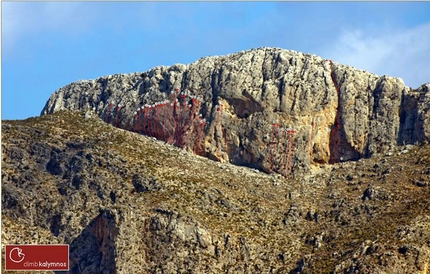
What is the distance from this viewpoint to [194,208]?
503ft

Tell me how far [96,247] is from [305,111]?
40336mm

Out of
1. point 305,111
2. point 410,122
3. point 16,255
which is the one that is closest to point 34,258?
point 16,255

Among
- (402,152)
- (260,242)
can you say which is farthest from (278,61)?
(260,242)

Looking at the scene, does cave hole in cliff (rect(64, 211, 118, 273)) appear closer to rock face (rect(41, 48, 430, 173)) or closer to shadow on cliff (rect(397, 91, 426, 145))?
rock face (rect(41, 48, 430, 173))

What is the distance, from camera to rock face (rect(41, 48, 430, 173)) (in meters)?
170

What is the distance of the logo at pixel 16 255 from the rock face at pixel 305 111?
35.8 metres

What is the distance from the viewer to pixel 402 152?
6550 inches

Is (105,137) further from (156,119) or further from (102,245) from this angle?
(102,245)

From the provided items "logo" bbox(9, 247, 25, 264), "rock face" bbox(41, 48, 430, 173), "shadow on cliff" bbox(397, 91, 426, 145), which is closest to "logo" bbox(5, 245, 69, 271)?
"logo" bbox(9, 247, 25, 264)

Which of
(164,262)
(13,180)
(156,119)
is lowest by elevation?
(164,262)

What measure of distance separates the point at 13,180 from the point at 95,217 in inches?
577

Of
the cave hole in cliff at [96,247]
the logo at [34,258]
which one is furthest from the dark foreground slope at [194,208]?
the logo at [34,258]

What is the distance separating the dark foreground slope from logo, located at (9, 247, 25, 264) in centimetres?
263

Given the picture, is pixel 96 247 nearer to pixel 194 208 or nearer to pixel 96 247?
pixel 96 247
